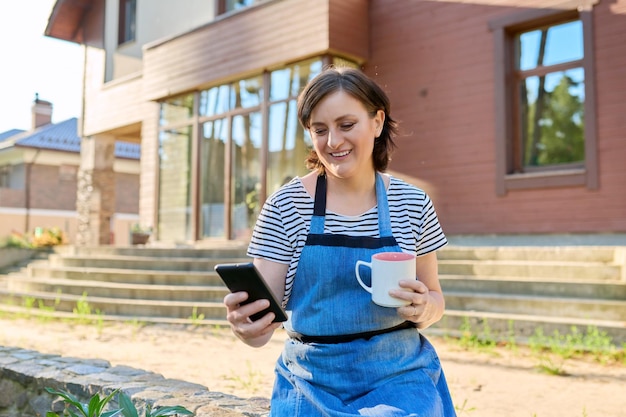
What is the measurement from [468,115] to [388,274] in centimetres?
718

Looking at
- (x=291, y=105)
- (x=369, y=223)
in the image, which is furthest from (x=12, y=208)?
(x=369, y=223)

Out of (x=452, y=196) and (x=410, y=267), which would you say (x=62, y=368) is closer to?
(x=410, y=267)

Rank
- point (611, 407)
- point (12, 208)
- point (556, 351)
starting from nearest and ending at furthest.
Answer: point (611, 407)
point (556, 351)
point (12, 208)

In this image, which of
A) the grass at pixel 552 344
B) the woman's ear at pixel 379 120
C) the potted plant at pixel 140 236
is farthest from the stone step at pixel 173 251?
the woman's ear at pixel 379 120

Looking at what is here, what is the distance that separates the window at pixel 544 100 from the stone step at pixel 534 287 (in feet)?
7.05

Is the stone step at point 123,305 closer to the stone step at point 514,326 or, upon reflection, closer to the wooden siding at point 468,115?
the stone step at point 514,326

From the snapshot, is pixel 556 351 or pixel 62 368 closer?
pixel 62 368

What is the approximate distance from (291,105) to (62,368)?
7057 millimetres

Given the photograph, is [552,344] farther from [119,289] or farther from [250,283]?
[119,289]

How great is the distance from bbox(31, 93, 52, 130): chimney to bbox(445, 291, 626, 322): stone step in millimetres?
26257

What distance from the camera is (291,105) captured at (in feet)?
31.8

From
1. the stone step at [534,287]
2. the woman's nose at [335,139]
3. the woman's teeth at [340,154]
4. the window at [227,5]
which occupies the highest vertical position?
the window at [227,5]

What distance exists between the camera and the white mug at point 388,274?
1.60 meters

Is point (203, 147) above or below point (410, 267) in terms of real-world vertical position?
above
